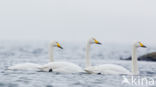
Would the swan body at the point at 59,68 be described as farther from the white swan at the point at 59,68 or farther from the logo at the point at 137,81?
the logo at the point at 137,81

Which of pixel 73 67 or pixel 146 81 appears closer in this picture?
pixel 146 81

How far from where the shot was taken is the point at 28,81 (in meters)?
12.3

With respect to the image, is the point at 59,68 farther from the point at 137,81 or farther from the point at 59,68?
the point at 137,81

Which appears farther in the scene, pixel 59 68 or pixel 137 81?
pixel 59 68

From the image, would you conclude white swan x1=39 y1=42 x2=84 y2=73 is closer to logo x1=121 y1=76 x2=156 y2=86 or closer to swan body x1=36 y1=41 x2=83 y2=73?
swan body x1=36 y1=41 x2=83 y2=73

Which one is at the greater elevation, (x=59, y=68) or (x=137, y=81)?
(x=59, y=68)

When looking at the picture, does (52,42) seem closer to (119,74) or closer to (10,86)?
(119,74)

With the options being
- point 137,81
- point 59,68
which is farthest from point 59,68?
point 137,81

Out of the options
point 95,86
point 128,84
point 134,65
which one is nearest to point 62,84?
point 95,86

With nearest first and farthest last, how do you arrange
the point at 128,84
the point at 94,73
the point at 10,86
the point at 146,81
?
the point at 10,86 → the point at 128,84 → the point at 146,81 → the point at 94,73

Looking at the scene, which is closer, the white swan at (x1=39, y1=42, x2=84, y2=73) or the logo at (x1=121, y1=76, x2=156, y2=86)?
the logo at (x1=121, y1=76, x2=156, y2=86)

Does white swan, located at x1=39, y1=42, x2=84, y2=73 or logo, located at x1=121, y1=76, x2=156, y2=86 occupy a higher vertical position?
white swan, located at x1=39, y1=42, x2=84, y2=73

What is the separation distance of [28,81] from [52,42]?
4836 mm

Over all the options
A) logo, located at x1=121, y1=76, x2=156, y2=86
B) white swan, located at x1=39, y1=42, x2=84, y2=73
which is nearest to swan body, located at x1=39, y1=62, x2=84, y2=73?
white swan, located at x1=39, y1=42, x2=84, y2=73
